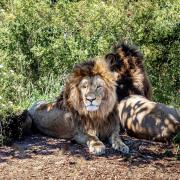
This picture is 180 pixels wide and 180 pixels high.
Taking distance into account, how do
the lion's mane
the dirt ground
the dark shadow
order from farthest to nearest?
the lion's mane, the dark shadow, the dirt ground

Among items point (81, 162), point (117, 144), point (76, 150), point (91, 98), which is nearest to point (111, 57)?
point (91, 98)

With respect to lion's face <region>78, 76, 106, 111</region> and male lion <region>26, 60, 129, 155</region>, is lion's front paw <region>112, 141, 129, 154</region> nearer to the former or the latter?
male lion <region>26, 60, 129, 155</region>

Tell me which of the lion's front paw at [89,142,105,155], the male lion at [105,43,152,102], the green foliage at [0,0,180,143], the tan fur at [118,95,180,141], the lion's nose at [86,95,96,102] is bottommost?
the lion's front paw at [89,142,105,155]

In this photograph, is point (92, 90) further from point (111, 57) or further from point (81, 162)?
point (111, 57)

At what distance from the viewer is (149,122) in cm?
609

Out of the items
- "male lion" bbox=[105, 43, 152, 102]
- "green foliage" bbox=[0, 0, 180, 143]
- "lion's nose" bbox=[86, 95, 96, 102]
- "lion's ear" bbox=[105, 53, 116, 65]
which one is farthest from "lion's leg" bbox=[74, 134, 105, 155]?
"green foliage" bbox=[0, 0, 180, 143]

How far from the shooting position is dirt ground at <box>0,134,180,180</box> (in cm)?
471

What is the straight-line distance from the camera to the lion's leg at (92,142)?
5.23 meters

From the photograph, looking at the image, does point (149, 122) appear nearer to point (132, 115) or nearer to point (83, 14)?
point (132, 115)

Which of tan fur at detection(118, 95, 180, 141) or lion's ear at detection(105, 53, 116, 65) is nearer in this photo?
tan fur at detection(118, 95, 180, 141)

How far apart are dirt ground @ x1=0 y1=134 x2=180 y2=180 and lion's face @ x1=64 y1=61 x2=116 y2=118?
1.37 ft

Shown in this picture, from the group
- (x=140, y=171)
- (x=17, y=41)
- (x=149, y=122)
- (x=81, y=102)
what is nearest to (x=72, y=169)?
(x=140, y=171)

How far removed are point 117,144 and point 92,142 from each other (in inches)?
10.8

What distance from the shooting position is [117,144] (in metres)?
5.46
